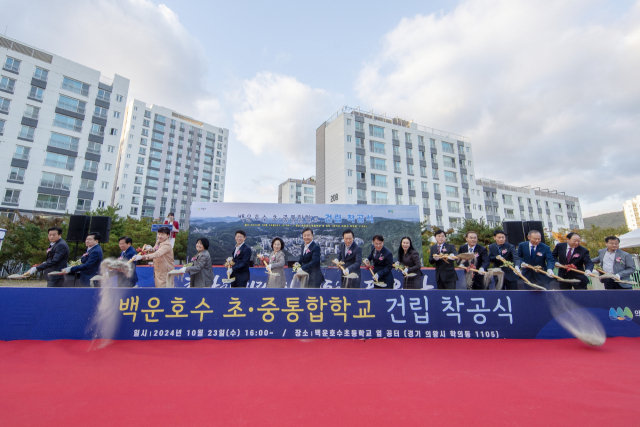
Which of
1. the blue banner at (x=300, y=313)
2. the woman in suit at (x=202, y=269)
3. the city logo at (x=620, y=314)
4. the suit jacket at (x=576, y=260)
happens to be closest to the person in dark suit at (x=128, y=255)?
the woman in suit at (x=202, y=269)

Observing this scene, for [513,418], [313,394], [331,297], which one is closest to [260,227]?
[331,297]

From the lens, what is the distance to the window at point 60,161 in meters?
24.8

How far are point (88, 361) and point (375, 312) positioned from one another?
10.3 feet

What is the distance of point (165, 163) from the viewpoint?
46906 millimetres

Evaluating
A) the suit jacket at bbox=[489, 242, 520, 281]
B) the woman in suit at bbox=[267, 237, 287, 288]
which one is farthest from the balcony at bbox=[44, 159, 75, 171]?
the suit jacket at bbox=[489, 242, 520, 281]

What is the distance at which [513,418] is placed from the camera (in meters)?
1.97

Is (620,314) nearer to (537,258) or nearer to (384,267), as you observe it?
(537,258)

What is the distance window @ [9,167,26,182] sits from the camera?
75.7 feet

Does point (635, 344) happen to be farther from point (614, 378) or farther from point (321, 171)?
point (321, 171)

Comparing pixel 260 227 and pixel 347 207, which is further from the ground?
pixel 347 207

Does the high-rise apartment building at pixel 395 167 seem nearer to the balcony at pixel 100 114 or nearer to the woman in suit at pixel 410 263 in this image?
the balcony at pixel 100 114

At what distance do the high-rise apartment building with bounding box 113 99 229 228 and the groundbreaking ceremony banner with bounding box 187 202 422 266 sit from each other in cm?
3712

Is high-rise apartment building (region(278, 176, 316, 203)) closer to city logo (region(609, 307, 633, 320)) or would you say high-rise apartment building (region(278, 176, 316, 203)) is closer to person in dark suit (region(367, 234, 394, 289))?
person in dark suit (region(367, 234, 394, 289))

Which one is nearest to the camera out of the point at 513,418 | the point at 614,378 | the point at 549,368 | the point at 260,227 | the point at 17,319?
the point at 513,418
